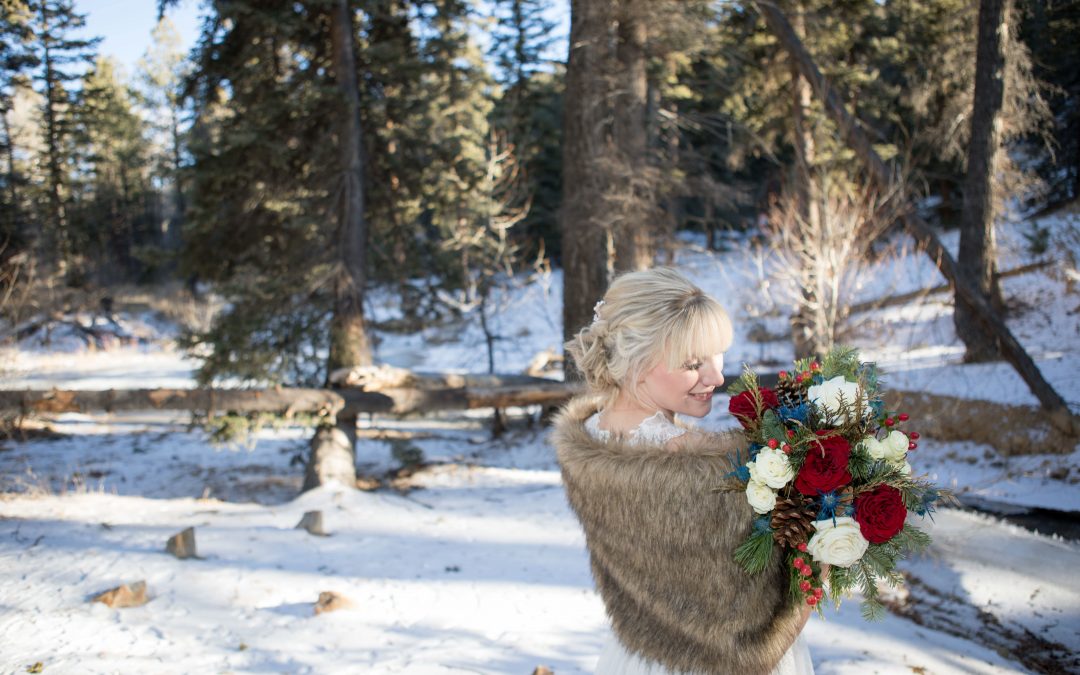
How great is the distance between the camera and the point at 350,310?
937 centimetres

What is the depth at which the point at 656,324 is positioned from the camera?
215 cm

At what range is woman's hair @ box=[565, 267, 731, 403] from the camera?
2135 millimetres

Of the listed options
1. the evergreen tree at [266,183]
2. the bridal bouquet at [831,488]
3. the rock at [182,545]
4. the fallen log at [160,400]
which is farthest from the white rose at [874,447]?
the evergreen tree at [266,183]

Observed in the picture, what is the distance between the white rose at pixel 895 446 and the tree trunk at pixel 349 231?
807 centimetres

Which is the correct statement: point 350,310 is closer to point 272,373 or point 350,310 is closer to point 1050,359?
point 272,373

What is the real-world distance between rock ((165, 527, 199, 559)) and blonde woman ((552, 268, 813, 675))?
4527 mm

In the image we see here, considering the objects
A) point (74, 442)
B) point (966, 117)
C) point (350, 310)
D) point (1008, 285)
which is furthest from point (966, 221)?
point (74, 442)

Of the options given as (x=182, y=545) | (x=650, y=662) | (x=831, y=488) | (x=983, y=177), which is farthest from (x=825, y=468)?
(x=983, y=177)

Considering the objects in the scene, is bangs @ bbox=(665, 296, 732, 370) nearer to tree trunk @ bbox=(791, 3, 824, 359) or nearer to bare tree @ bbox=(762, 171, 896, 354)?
bare tree @ bbox=(762, 171, 896, 354)

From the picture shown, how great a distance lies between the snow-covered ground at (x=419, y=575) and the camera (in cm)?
437

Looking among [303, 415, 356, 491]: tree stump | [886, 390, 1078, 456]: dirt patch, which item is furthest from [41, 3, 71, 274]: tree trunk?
[886, 390, 1078, 456]: dirt patch

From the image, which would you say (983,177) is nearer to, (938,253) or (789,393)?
(938,253)

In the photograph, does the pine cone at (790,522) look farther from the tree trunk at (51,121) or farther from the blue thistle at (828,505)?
the tree trunk at (51,121)

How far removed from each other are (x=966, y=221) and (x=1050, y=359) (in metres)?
2.53
